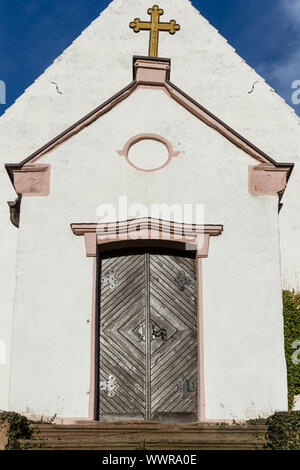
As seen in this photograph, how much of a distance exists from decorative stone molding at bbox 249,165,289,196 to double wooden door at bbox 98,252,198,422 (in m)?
1.58

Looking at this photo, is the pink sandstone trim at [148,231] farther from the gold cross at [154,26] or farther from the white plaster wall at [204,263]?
the gold cross at [154,26]

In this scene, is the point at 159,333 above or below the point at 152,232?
below

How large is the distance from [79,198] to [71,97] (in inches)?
→ 193

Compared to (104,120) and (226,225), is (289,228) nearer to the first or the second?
(226,225)

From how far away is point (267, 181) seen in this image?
1164 cm

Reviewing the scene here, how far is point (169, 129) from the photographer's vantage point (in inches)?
472

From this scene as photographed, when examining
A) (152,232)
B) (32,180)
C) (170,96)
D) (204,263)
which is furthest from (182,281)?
(170,96)

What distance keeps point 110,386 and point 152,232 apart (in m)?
2.48

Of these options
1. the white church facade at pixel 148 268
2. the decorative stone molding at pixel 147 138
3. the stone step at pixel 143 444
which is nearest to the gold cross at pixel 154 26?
the white church facade at pixel 148 268
